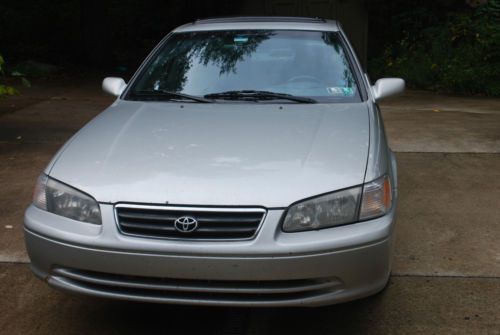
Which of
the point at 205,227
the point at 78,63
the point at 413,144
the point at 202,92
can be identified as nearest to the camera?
the point at 205,227

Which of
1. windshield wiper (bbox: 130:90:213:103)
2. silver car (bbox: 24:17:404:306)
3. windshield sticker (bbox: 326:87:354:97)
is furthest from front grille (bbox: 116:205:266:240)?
windshield sticker (bbox: 326:87:354:97)

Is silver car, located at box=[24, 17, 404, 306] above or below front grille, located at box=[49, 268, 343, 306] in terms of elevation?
above

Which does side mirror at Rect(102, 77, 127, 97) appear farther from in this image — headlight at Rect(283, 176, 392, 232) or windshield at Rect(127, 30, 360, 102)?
headlight at Rect(283, 176, 392, 232)

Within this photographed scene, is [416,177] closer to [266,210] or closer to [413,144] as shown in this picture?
[413,144]

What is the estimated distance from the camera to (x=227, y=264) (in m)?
2.81

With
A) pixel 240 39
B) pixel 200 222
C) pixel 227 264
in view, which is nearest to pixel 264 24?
pixel 240 39

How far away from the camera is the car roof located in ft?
15.8

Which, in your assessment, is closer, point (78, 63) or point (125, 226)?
point (125, 226)

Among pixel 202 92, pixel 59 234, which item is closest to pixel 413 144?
pixel 202 92

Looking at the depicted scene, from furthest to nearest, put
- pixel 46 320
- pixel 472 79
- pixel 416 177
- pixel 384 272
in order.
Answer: pixel 472 79 → pixel 416 177 → pixel 46 320 → pixel 384 272

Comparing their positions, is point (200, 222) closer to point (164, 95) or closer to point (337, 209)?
point (337, 209)

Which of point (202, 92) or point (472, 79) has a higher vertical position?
point (202, 92)

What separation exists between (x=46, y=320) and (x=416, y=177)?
148 inches

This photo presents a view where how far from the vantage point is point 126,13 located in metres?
16.0
